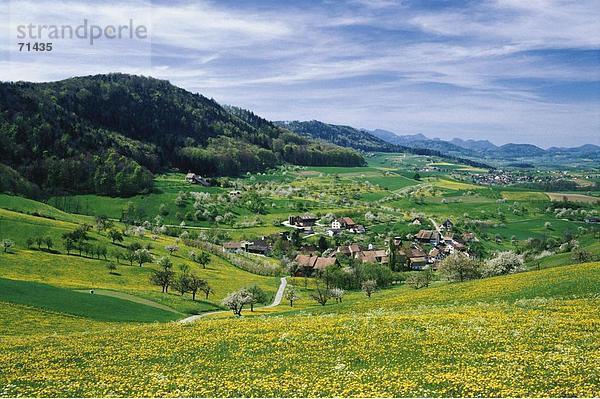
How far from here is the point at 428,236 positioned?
633 ft

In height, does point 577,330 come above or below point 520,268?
above

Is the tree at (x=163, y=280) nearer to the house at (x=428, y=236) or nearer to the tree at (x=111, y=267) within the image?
the tree at (x=111, y=267)

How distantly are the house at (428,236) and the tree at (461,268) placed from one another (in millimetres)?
101695

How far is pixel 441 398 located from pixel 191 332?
2293 centimetres

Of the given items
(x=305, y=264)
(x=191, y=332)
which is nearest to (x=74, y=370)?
(x=191, y=332)

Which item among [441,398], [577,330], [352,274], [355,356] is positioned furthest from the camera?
[352,274]

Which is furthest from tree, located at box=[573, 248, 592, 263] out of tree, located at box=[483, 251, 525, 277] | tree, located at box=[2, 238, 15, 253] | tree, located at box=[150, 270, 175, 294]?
tree, located at box=[2, 238, 15, 253]

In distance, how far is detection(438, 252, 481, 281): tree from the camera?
8644cm

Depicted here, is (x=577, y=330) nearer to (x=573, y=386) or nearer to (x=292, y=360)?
(x=573, y=386)

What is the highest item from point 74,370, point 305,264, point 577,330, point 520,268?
point 577,330

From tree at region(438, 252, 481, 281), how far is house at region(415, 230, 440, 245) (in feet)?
334

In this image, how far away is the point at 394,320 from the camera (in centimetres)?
3338

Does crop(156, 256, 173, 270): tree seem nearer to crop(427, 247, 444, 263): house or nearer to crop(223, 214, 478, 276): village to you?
crop(223, 214, 478, 276): village

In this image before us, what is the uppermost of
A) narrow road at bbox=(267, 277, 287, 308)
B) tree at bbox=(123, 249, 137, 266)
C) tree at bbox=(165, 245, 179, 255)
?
tree at bbox=(123, 249, 137, 266)
